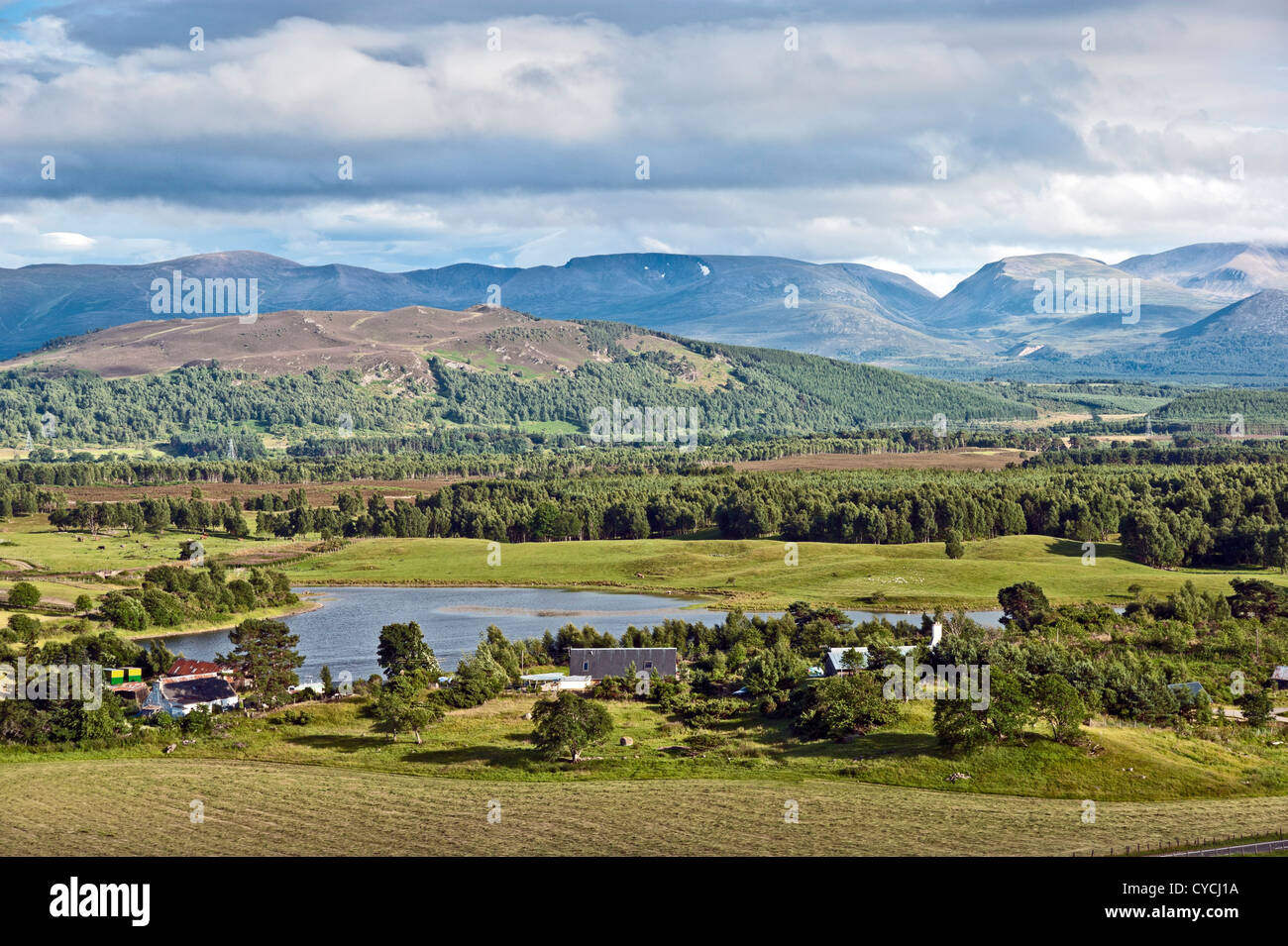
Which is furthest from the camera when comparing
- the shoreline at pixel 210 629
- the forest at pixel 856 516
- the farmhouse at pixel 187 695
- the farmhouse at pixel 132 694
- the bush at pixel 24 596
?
the forest at pixel 856 516

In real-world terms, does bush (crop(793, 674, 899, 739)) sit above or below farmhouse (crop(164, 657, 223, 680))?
below

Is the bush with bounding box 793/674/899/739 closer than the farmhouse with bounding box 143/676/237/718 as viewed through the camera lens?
Yes

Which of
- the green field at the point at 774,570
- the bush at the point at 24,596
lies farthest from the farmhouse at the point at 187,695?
the green field at the point at 774,570

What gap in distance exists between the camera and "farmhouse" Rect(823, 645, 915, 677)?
284 feet

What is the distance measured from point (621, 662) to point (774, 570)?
207ft

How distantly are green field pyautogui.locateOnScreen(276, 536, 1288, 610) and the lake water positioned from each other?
251 inches

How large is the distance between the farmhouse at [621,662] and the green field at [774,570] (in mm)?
37402

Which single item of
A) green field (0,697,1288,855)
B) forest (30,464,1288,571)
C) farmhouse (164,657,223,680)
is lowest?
green field (0,697,1288,855)

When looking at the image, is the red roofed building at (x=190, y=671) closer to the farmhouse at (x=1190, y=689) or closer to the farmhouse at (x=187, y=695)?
the farmhouse at (x=187, y=695)

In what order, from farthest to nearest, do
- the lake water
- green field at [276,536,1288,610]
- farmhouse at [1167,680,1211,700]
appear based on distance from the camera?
1. green field at [276,536,1288,610]
2. the lake water
3. farmhouse at [1167,680,1211,700]

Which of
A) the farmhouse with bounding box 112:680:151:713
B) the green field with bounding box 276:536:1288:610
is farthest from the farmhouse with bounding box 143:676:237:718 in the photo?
the green field with bounding box 276:536:1288:610

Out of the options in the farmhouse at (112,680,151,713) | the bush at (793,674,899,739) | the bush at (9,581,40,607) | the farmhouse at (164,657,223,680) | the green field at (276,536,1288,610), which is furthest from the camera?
the green field at (276,536,1288,610)

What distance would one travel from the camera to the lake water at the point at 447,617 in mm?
103438

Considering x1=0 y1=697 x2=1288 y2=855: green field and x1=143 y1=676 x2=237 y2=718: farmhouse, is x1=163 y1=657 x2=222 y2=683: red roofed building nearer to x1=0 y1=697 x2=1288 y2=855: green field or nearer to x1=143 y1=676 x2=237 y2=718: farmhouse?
x1=143 y1=676 x2=237 y2=718: farmhouse
